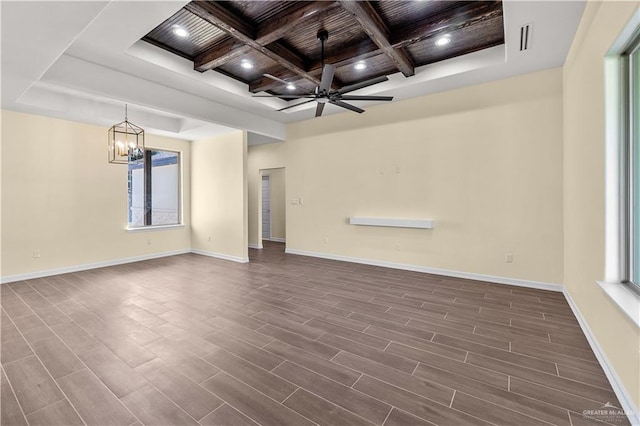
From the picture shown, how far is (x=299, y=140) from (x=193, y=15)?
3.86 m

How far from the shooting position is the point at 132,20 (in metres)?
2.61

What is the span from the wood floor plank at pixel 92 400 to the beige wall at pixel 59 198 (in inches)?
162

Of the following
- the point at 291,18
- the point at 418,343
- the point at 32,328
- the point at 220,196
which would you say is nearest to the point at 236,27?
the point at 291,18

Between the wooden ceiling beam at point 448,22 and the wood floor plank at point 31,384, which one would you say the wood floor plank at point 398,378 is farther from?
the wooden ceiling beam at point 448,22

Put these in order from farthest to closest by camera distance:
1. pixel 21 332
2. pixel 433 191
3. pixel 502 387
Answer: pixel 433 191
pixel 21 332
pixel 502 387

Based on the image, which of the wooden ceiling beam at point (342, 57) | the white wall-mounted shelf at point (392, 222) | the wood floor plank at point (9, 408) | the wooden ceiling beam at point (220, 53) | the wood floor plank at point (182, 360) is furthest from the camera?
the white wall-mounted shelf at point (392, 222)

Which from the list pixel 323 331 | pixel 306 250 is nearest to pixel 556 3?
pixel 323 331

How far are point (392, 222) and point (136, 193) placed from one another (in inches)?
221

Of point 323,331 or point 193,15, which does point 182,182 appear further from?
point 323,331

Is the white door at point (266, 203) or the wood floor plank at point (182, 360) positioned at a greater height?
the white door at point (266, 203)

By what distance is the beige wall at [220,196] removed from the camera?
6.04 meters

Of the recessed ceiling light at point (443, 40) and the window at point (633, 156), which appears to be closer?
the window at point (633, 156)

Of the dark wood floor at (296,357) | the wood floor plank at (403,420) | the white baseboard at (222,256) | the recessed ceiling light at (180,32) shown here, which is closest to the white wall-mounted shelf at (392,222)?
the dark wood floor at (296,357)

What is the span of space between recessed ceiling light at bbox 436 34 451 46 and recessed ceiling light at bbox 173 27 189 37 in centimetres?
301
